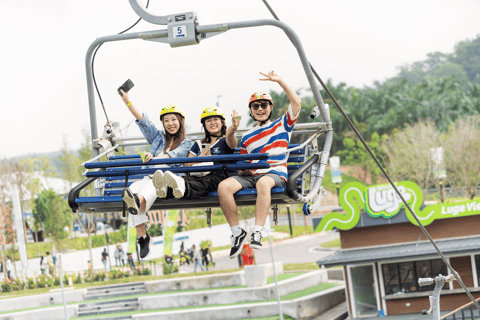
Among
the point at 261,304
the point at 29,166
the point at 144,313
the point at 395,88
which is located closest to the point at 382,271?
the point at 261,304

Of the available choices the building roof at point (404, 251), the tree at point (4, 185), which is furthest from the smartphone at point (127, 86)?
the tree at point (4, 185)

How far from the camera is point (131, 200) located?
172 inches

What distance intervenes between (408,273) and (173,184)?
58.1 feet

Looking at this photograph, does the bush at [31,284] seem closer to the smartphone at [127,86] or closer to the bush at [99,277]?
the bush at [99,277]

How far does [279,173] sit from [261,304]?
57.5ft

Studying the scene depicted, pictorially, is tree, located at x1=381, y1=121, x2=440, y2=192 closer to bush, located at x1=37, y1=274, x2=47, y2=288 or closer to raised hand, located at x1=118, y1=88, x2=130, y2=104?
bush, located at x1=37, y1=274, x2=47, y2=288

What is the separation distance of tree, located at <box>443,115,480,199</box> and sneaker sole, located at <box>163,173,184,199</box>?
3465cm

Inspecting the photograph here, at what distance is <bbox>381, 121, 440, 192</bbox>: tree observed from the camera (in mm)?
38906

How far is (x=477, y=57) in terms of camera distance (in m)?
A: 104

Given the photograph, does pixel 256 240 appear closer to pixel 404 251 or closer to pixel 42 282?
pixel 404 251

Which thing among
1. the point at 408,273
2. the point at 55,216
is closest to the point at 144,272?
the point at 55,216

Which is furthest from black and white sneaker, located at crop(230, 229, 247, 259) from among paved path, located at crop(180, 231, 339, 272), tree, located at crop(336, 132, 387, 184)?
tree, located at crop(336, 132, 387, 184)

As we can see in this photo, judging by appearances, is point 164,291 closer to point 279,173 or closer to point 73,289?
point 73,289

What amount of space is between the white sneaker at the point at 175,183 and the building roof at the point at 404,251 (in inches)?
624
